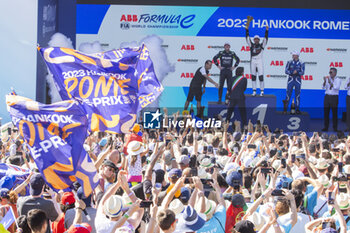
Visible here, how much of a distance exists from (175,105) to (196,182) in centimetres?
1414

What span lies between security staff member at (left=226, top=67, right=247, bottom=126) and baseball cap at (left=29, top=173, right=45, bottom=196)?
12.3 m

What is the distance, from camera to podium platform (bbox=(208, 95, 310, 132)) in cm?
1739

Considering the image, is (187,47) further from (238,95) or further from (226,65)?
(238,95)

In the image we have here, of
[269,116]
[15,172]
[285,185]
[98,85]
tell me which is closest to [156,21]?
[269,116]

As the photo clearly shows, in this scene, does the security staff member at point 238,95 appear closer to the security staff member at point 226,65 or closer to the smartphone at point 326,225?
the security staff member at point 226,65

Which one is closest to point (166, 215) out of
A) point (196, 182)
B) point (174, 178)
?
point (196, 182)

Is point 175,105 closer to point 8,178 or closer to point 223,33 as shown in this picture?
point 223,33

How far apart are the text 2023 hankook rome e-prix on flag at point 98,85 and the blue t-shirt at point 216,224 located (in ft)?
13.9

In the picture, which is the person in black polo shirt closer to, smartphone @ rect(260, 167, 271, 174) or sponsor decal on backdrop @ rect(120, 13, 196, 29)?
sponsor decal on backdrop @ rect(120, 13, 196, 29)

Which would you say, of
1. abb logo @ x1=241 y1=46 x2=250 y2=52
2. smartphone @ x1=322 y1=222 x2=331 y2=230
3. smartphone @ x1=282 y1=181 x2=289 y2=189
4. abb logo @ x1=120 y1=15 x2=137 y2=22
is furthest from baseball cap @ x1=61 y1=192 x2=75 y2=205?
abb logo @ x1=120 y1=15 x2=137 y2=22

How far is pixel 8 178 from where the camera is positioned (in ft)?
18.6

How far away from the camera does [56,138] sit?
247 inches

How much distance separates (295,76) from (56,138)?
13.2 metres

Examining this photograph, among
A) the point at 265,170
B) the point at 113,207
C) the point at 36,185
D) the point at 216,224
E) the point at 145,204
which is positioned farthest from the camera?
the point at 265,170
